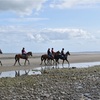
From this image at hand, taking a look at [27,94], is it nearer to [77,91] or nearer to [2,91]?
[2,91]

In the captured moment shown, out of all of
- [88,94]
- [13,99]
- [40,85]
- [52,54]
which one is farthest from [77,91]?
[52,54]

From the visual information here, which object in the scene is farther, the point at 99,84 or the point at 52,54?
the point at 52,54

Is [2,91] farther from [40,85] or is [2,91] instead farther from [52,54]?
[52,54]

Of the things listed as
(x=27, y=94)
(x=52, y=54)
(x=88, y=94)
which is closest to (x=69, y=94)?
(x=88, y=94)

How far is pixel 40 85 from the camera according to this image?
61.3 ft

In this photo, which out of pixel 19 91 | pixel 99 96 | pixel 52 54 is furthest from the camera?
pixel 52 54

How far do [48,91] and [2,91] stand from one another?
7.92 ft

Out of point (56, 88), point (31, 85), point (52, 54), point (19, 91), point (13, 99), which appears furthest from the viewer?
point (52, 54)

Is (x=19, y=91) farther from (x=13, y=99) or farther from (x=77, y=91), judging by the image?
(x=77, y=91)

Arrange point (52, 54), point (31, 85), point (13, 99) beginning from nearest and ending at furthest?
point (13, 99), point (31, 85), point (52, 54)

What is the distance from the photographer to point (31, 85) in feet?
61.4

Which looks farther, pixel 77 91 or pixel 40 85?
pixel 40 85

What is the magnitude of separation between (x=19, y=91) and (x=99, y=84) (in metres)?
5.58

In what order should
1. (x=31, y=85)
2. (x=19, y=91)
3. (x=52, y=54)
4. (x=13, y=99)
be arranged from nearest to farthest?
1. (x=13, y=99)
2. (x=19, y=91)
3. (x=31, y=85)
4. (x=52, y=54)
